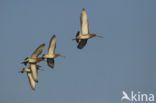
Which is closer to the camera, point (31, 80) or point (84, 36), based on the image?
point (84, 36)

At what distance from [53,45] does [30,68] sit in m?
3.88

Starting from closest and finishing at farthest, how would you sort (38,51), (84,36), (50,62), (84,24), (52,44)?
(84,36), (84,24), (52,44), (50,62), (38,51)

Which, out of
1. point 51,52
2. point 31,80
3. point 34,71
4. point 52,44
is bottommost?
point 31,80

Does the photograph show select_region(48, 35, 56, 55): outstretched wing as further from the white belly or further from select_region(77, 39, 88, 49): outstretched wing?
the white belly

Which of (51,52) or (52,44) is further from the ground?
(52,44)

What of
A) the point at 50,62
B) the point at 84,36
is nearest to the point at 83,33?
the point at 84,36

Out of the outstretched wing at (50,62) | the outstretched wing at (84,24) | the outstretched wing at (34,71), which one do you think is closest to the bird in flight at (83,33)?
the outstretched wing at (84,24)

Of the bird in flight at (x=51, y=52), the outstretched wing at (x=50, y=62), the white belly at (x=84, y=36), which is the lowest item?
the outstretched wing at (x=50, y=62)

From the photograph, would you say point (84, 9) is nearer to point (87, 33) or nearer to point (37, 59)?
point (87, 33)

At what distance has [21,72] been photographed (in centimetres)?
5059

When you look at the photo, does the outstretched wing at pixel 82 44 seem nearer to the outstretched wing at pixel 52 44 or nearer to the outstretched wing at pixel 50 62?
the outstretched wing at pixel 52 44

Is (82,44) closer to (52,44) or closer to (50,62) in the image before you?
(52,44)

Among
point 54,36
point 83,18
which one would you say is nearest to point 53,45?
point 54,36

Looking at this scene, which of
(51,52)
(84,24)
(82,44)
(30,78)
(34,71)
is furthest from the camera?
(30,78)
